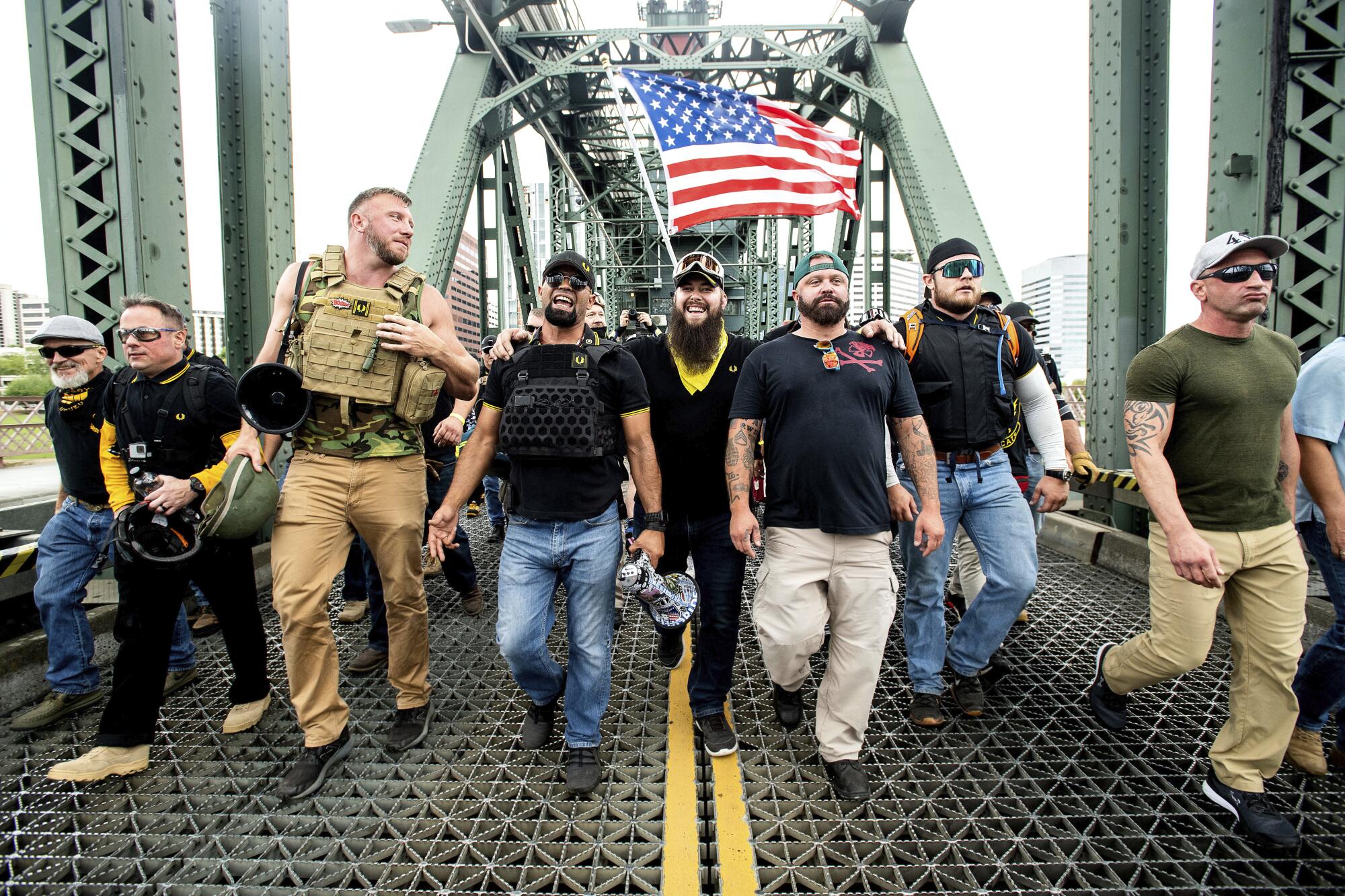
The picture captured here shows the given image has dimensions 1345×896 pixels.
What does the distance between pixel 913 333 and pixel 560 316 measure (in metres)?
1.85

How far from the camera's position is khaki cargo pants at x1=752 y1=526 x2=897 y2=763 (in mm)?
2691

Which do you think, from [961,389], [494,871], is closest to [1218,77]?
[961,389]

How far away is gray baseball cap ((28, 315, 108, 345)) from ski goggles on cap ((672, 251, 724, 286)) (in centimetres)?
317

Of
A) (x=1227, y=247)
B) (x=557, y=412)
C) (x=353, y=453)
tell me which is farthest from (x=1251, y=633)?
(x=353, y=453)

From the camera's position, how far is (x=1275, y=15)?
3988 millimetres

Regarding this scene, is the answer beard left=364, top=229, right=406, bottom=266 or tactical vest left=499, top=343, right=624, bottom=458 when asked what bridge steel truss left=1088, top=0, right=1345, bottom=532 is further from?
beard left=364, top=229, right=406, bottom=266

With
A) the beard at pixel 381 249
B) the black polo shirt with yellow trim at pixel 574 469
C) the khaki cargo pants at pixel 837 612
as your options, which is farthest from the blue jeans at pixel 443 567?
the khaki cargo pants at pixel 837 612

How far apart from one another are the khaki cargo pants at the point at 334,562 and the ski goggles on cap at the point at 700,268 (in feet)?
5.33

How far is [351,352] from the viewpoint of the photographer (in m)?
2.81

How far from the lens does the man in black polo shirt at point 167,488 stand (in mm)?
2863

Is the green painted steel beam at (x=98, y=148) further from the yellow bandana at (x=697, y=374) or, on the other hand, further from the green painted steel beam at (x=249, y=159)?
the yellow bandana at (x=697, y=374)

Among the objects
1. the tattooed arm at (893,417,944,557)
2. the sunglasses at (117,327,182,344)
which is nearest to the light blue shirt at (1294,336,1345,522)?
the tattooed arm at (893,417,944,557)

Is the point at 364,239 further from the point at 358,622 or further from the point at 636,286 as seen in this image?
the point at 636,286

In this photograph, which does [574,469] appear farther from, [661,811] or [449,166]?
[449,166]
